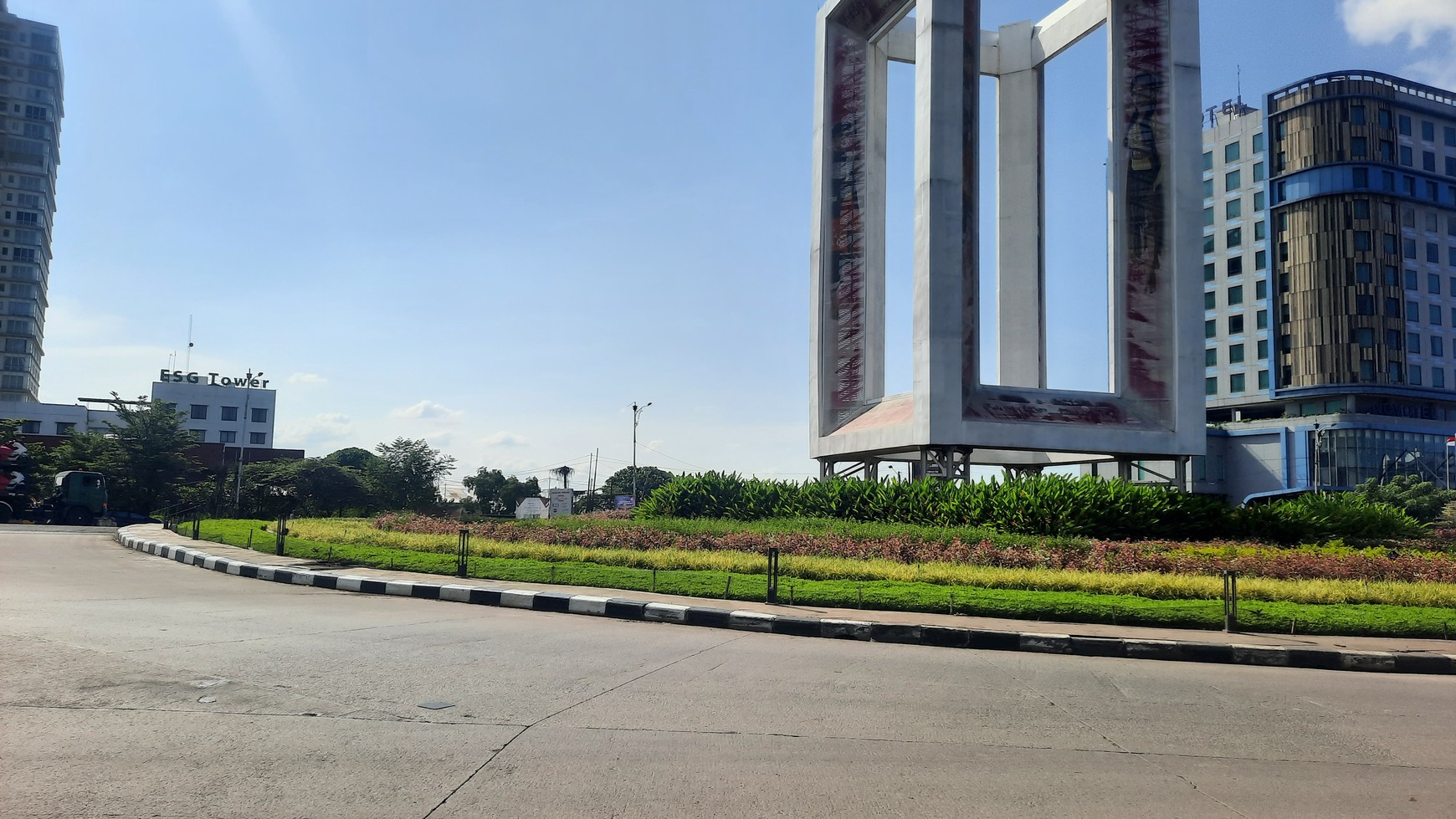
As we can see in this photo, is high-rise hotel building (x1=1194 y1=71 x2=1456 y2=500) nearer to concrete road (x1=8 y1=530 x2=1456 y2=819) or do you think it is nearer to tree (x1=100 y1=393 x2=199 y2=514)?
tree (x1=100 y1=393 x2=199 y2=514)

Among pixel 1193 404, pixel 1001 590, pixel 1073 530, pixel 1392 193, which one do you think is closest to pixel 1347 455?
pixel 1392 193

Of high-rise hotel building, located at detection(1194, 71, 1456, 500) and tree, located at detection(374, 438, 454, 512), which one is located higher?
high-rise hotel building, located at detection(1194, 71, 1456, 500)

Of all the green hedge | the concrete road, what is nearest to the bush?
the green hedge

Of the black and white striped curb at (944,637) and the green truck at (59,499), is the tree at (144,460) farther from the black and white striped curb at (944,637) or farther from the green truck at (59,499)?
the black and white striped curb at (944,637)

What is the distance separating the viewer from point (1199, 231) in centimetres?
3106

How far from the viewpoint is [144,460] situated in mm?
42125

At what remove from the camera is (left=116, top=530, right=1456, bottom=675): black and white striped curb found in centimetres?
971

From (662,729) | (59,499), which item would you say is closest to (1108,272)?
(662,729)

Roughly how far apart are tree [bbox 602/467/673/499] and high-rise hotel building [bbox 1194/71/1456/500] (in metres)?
49.3

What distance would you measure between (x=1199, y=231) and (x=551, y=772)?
105ft

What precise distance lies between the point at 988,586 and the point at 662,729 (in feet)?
31.7

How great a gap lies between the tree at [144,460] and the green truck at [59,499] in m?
4.13

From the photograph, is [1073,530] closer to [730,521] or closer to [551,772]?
[730,521]

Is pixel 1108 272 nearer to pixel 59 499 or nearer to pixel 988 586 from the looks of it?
pixel 988 586
